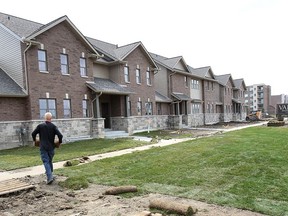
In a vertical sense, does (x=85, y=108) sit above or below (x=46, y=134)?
above

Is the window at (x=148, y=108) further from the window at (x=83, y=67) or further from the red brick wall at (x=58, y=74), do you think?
the window at (x=83, y=67)

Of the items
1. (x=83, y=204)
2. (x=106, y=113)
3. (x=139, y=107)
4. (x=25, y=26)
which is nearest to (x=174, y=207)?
(x=83, y=204)

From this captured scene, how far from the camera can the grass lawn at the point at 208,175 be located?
561cm

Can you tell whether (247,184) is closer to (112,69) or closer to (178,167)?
(178,167)

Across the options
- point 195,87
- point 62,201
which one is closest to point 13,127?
point 62,201

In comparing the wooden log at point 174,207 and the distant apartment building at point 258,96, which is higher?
the distant apartment building at point 258,96

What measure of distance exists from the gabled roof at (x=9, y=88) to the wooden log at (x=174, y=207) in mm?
13520

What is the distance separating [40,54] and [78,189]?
1289 centimetres

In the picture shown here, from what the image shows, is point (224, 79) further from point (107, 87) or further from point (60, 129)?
point (60, 129)

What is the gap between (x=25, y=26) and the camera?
18.7 metres

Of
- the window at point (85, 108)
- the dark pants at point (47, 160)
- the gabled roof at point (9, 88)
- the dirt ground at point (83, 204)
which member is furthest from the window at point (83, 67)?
the dirt ground at point (83, 204)

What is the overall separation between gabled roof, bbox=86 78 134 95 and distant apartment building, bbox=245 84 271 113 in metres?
96.6

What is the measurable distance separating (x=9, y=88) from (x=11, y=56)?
99.3 inches

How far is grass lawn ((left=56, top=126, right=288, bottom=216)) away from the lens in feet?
18.4
